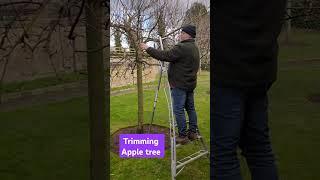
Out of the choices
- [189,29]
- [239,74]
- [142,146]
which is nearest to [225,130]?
[239,74]

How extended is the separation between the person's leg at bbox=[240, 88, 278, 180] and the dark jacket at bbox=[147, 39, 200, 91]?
1979 mm

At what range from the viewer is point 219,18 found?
4.01ft

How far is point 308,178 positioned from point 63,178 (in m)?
1.20

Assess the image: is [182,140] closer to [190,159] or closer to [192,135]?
[192,135]

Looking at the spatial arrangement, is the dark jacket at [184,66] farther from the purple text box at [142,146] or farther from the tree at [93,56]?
the tree at [93,56]

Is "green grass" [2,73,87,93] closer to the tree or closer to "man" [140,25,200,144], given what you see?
the tree

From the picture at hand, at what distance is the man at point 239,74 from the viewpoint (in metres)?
1.21

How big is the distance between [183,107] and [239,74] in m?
2.69

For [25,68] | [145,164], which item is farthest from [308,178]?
[145,164]

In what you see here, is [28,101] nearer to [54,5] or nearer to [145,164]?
[54,5]

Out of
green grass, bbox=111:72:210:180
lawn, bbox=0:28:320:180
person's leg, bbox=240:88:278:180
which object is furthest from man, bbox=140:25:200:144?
person's leg, bbox=240:88:278:180

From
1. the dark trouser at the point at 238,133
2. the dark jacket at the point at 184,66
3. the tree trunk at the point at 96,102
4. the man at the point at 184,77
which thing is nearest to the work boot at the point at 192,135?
the man at the point at 184,77

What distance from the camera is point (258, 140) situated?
141 centimetres

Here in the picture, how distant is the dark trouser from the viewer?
1284 millimetres
